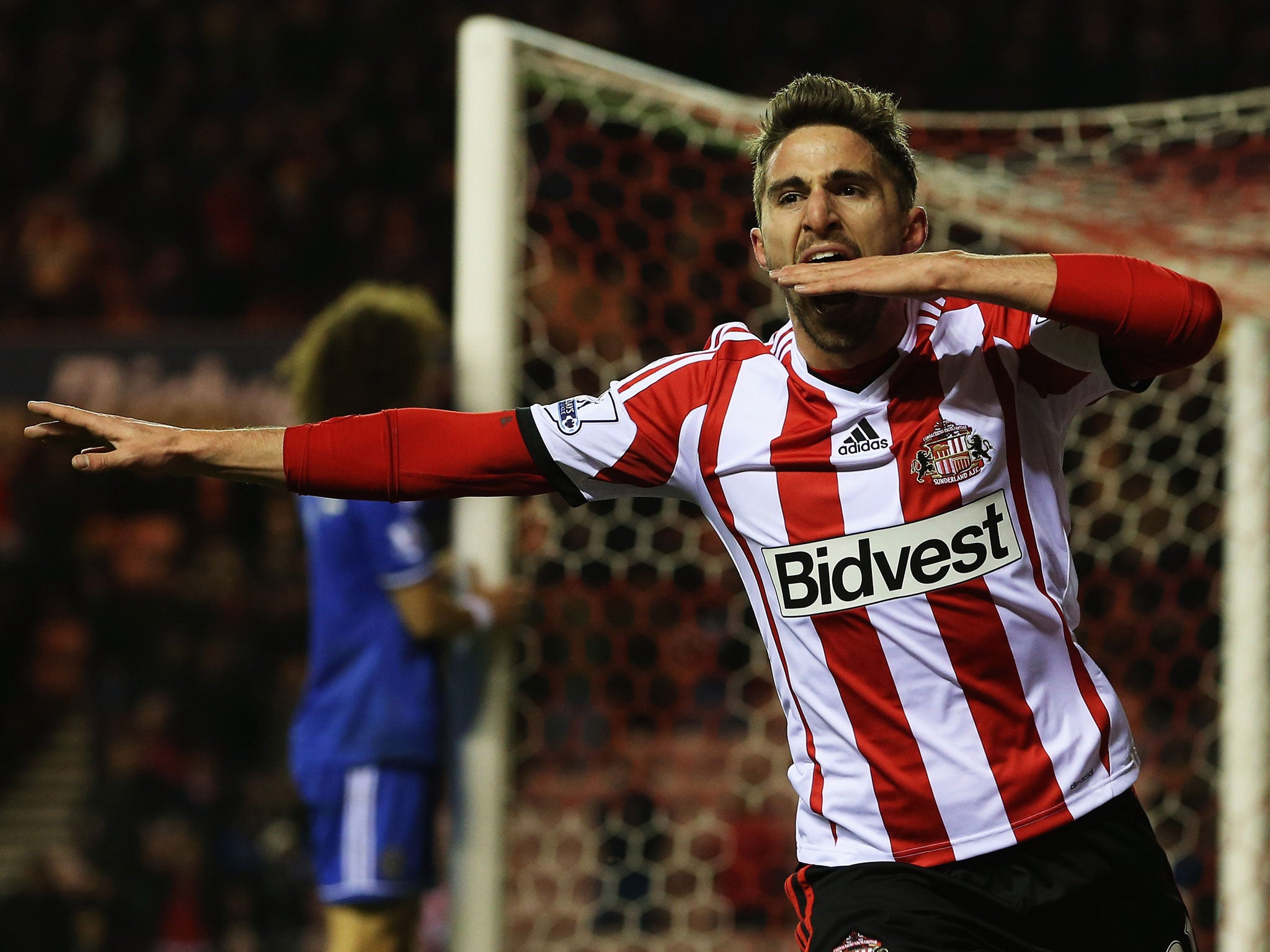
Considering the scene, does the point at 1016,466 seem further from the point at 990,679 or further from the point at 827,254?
the point at 827,254

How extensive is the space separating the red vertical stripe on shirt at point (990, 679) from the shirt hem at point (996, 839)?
1 centimetres

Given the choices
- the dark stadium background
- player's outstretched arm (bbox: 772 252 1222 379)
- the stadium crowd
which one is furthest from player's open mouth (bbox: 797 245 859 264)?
the stadium crowd

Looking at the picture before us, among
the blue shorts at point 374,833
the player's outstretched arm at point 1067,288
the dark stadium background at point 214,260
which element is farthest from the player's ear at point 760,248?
the dark stadium background at point 214,260

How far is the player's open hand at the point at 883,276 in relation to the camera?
172 centimetres

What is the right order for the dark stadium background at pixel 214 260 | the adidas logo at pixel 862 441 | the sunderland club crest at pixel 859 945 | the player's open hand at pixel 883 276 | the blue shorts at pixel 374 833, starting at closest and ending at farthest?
the player's open hand at pixel 883 276
the sunderland club crest at pixel 859 945
the adidas logo at pixel 862 441
the blue shorts at pixel 374 833
the dark stadium background at pixel 214 260

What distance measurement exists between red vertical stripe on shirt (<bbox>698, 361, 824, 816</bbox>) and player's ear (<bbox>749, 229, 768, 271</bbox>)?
174 millimetres

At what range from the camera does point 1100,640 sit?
5047 mm

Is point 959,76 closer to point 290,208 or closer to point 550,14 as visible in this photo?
point 550,14

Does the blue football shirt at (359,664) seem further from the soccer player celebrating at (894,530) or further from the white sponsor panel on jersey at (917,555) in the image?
the white sponsor panel on jersey at (917,555)

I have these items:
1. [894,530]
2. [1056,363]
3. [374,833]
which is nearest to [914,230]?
[1056,363]

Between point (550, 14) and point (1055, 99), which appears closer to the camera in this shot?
point (1055, 99)

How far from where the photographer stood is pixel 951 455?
1925 mm

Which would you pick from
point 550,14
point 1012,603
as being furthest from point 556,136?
point 550,14

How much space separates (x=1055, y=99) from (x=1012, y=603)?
675 cm
